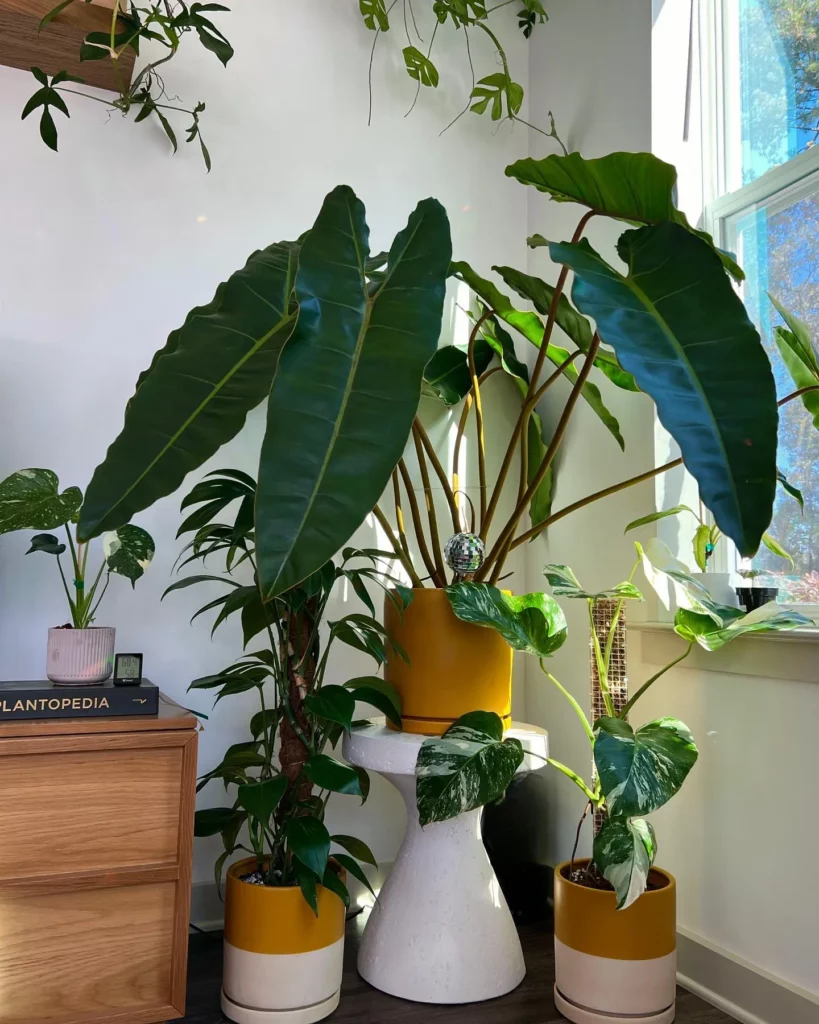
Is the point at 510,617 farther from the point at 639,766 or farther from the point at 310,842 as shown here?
the point at 310,842

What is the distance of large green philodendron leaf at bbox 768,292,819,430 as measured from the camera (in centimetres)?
141

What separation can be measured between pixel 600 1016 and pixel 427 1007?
1.05ft

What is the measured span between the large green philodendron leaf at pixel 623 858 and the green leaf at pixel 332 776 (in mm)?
411

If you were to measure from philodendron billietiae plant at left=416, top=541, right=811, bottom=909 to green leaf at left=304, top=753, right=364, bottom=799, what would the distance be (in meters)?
0.13

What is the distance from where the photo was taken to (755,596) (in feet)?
5.37

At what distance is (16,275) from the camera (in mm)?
1896

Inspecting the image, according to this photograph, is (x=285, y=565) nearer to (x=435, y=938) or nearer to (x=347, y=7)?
(x=435, y=938)

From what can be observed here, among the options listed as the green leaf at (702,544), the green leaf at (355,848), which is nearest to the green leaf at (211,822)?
the green leaf at (355,848)

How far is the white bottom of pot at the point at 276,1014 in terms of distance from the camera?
146 cm

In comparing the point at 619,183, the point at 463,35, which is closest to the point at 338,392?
the point at 619,183

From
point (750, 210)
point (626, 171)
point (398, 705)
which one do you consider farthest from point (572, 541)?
point (626, 171)

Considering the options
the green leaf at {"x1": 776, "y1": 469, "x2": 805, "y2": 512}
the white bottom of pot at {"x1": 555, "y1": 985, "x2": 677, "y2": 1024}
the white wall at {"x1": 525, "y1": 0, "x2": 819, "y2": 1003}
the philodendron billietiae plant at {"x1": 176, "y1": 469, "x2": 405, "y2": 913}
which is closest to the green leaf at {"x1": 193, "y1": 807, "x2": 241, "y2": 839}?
the philodendron billietiae plant at {"x1": 176, "y1": 469, "x2": 405, "y2": 913}

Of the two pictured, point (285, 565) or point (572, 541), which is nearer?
point (285, 565)

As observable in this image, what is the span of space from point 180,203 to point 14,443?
714 mm
